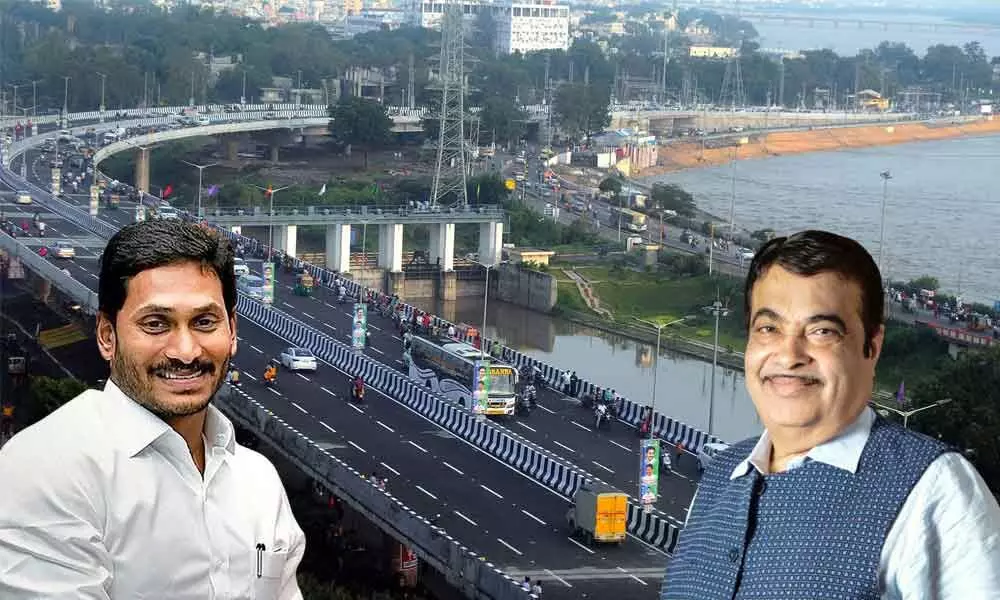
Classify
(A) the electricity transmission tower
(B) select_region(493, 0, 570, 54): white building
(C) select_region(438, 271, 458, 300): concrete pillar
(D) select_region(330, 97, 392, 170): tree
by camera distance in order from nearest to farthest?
(C) select_region(438, 271, 458, 300): concrete pillar → (A) the electricity transmission tower → (D) select_region(330, 97, 392, 170): tree → (B) select_region(493, 0, 570, 54): white building

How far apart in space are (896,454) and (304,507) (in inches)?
388

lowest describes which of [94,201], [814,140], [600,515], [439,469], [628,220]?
[628,220]

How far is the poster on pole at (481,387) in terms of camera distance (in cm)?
1304

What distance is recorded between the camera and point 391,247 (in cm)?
2648

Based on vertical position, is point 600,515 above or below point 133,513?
below

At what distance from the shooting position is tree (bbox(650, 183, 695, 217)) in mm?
32688

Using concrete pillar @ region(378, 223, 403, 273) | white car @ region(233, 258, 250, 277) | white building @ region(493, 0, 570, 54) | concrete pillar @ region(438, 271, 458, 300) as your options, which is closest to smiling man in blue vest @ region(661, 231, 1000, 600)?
white car @ region(233, 258, 250, 277)

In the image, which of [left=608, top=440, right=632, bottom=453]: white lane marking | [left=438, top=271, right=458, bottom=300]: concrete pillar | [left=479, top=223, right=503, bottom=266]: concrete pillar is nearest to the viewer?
[left=608, top=440, right=632, bottom=453]: white lane marking

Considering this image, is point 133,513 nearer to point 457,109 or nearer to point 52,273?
point 52,273

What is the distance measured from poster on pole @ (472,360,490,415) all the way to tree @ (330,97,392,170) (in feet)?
73.4

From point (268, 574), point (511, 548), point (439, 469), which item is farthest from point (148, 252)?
point (439, 469)

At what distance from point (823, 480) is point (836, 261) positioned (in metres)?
0.16

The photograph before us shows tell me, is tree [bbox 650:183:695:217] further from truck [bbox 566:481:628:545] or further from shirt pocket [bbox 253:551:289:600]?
shirt pocket [bbox 253:551:289:600]

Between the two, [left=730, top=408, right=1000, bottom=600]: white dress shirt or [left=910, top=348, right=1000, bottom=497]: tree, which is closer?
[left=730, top=408, right=1000, bottom=600]: white dress shirt
